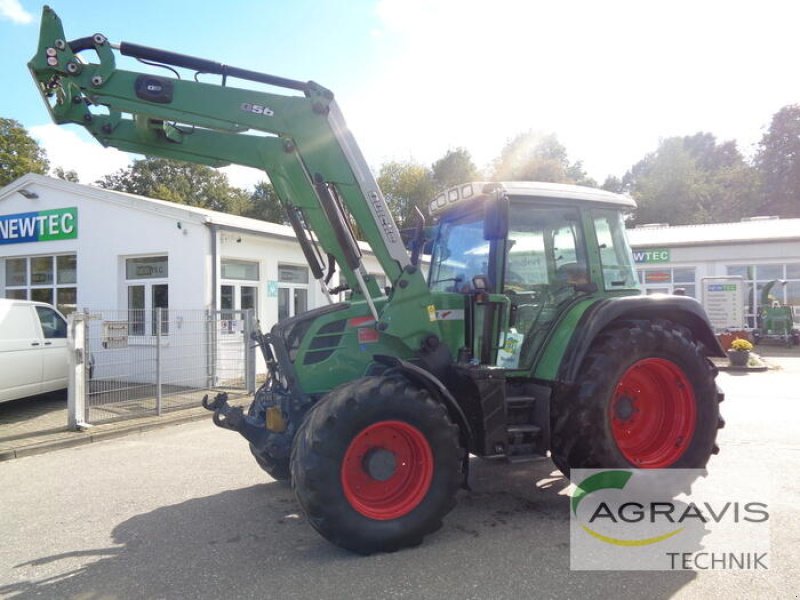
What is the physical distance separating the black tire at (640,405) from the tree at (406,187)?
32.7m

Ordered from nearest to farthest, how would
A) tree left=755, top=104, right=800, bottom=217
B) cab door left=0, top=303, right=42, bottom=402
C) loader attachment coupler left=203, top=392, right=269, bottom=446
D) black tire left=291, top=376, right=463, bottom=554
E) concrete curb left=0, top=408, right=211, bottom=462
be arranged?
black tire left=291, top=376, right=463, bottom=554 → loader attachment coupler left=203, top=392, right=269, bottom=446 → concrete curb left=0, top=408, right=211, bottom=462 → cab door left=0, top=303, right=42, bottom=402 → tree left=755, top=104, right=800, bottom=217

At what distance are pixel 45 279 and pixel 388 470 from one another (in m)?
12.8

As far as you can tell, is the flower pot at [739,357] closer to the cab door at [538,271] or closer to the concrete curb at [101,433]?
the cab door at [538,271]

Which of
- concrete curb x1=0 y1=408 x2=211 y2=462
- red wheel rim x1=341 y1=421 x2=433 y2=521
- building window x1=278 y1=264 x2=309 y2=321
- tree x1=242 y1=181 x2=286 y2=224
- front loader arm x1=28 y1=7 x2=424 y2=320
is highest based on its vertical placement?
tree x1=242 y1=181 x2=286 y2=224

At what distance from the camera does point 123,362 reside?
887 cm

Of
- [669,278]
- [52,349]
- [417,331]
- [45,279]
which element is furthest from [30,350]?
[669,278]

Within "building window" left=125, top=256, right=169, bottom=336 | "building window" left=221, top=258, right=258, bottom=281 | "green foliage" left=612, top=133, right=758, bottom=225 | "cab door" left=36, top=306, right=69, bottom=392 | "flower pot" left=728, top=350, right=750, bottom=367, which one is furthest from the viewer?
"green foliage" left=612, top=133, right=758, bottom=225

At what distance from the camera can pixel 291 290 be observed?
14.0 meters

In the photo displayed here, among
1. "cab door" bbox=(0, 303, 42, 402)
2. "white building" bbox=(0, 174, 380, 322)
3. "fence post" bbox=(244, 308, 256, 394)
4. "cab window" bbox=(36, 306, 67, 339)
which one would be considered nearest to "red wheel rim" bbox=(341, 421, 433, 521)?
"fence post" bbox=(244, 308, 256, 394)

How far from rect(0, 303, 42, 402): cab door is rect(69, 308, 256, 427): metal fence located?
3.16ft

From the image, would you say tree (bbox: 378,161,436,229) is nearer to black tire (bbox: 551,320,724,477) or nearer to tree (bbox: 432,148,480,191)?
tree (bbox: 432,148,480,191)

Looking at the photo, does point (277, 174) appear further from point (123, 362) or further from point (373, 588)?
point (123, 362)

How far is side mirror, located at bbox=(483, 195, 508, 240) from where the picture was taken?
400cm

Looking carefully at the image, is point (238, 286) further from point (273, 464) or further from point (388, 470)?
point (388, 470)
